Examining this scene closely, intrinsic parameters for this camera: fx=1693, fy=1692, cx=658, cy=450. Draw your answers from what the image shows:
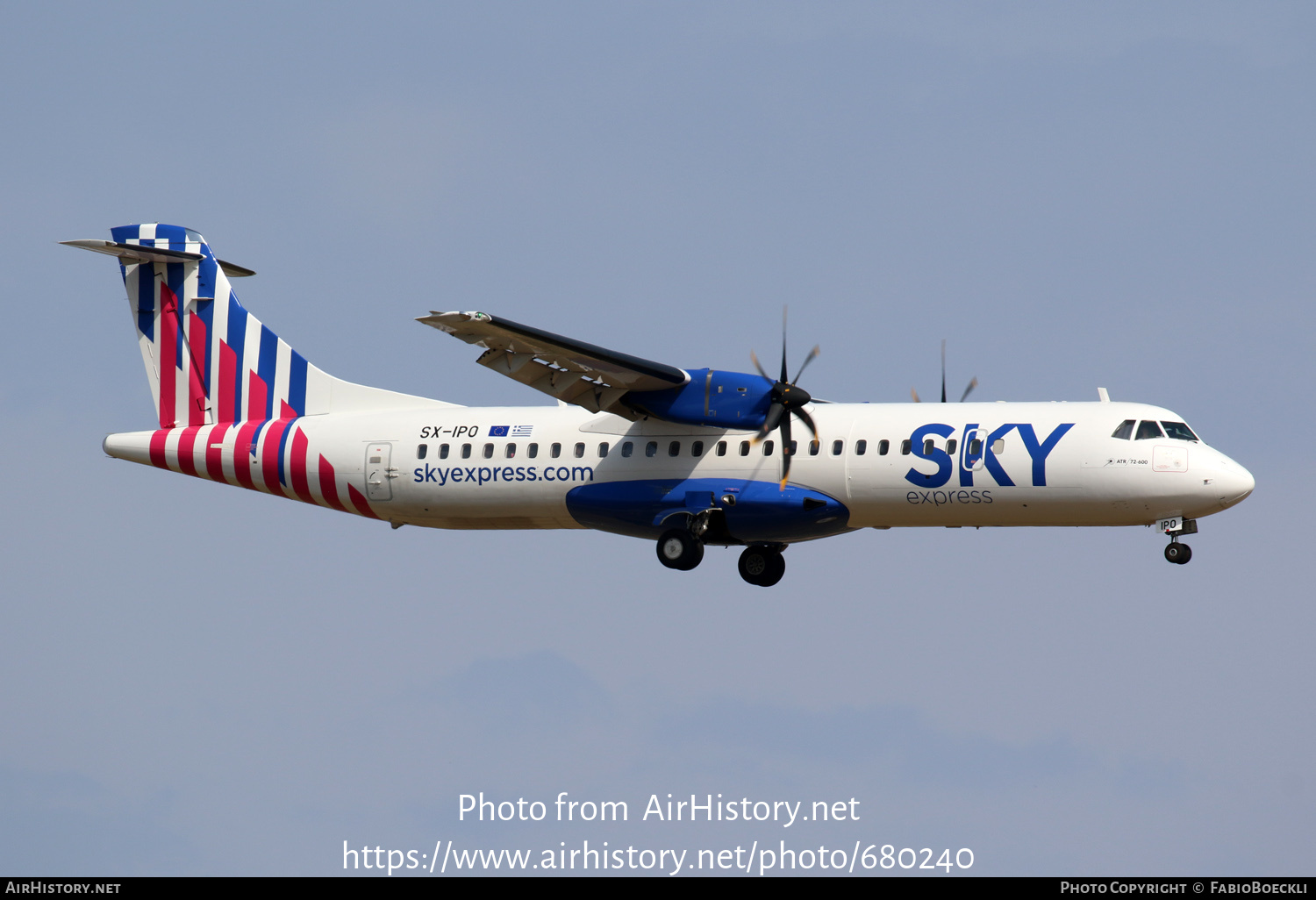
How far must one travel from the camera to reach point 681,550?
94.6 ft

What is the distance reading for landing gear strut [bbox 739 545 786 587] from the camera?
101 ft

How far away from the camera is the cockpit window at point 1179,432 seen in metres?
27.0

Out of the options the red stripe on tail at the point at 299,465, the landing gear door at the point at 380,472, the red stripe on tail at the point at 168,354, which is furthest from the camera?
the red stripe on tail at the point at 168,354

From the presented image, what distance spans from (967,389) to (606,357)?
7.32 meters

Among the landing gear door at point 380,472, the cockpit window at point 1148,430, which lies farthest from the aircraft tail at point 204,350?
the cockpit window at point 1148,430

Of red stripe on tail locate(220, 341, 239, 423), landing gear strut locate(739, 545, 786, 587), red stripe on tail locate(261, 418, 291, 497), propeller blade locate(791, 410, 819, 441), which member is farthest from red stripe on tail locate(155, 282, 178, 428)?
propeller blade locate(791, 410, 819, 441)

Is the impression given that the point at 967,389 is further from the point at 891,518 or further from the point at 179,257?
the point at 179,257

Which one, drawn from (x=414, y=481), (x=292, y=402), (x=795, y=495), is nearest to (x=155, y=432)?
(x=292, y=402)

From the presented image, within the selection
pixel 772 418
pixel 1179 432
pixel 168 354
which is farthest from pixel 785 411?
pixel 168 354

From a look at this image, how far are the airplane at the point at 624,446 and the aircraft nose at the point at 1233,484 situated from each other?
0.03 meters

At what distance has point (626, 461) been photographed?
29.4 metres

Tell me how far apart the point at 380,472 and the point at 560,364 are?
15.0 feet

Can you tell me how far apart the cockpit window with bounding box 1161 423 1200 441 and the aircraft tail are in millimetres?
13262

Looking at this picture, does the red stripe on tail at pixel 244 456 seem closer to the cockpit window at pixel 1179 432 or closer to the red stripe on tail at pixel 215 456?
the red stripe on tail at pixel 215 456
